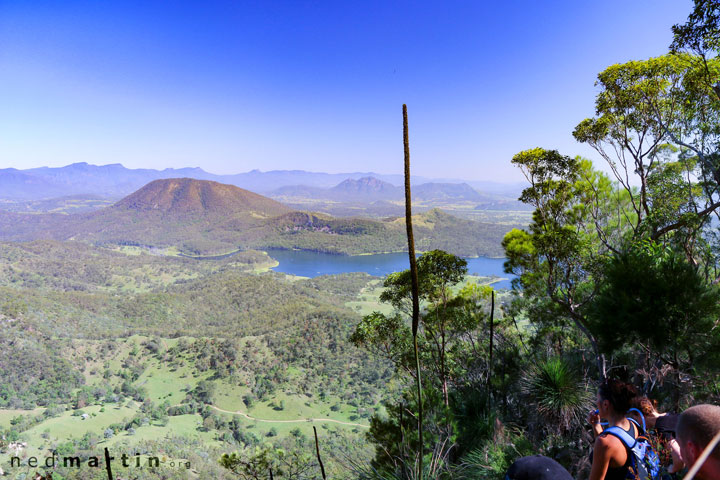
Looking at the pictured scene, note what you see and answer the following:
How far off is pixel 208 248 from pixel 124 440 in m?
116

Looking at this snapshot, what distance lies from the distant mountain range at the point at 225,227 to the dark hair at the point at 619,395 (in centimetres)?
10227

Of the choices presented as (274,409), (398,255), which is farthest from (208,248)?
(274,409)

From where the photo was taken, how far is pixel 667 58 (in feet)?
18.4

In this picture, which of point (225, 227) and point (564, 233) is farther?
point (225, 227)

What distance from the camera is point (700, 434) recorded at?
4.24 feet

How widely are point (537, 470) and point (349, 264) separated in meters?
105

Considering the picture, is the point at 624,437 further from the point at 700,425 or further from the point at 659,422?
the point at 659,422

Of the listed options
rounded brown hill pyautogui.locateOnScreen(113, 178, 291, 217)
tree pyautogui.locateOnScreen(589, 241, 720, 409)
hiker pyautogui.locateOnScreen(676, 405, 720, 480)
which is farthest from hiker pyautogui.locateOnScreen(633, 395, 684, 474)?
rounded brown hill pyautogui.locateOnScreen(113, 178, 291, 217)

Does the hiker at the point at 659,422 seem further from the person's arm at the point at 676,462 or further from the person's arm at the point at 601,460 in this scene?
the person's arm at the point at 601,460

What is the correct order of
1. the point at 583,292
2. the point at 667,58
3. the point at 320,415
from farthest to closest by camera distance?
1. the point at 320,415
2. the point at 583,292
3. the point at 667,58

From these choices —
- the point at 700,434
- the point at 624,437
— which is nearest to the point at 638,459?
the point at 624,437

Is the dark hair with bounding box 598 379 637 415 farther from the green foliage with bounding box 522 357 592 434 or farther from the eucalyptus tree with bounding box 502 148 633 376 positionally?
the eucalyptus tree with bounding box 502 148 633 376

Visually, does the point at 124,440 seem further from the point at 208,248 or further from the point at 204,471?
the point at 208,248

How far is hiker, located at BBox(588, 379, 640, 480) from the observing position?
1820 mm
